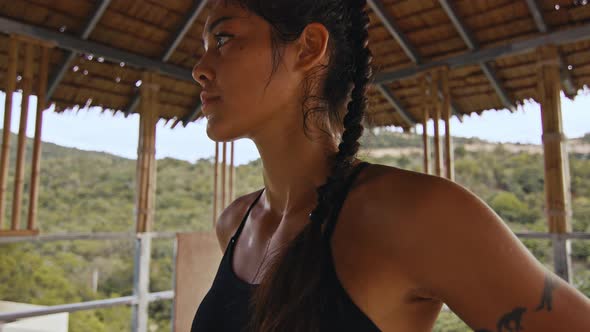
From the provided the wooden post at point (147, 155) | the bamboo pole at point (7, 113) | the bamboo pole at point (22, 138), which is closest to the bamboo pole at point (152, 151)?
the wooden post at point (147, 155)

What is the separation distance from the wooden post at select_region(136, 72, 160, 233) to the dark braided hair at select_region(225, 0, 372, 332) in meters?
4.35

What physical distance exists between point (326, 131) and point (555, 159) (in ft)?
12.6

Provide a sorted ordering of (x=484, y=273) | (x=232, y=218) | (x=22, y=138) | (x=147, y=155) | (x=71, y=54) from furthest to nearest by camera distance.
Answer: (x=147, y=155)
(x=71, y=54)
(x=22, y=138)
(x=232, y=218)
(x=484, y=273)

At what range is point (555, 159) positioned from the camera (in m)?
4.12

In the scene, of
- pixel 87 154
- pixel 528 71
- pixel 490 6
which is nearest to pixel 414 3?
pixel 490 6

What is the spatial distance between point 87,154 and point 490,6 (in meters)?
15.9

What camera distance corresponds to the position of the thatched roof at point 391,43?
4.29m

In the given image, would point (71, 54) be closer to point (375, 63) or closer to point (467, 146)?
point (375, 63)

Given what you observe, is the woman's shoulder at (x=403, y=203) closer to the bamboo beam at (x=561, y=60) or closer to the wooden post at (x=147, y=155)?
the bamboo beam at (x=561, y=60)

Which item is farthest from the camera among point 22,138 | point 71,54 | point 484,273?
point 71,54

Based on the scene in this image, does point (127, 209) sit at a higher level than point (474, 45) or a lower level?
lower

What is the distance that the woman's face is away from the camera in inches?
37.2

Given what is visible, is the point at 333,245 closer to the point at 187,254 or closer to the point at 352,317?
the point at 352,317

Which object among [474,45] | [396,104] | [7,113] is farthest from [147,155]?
[474,45]
